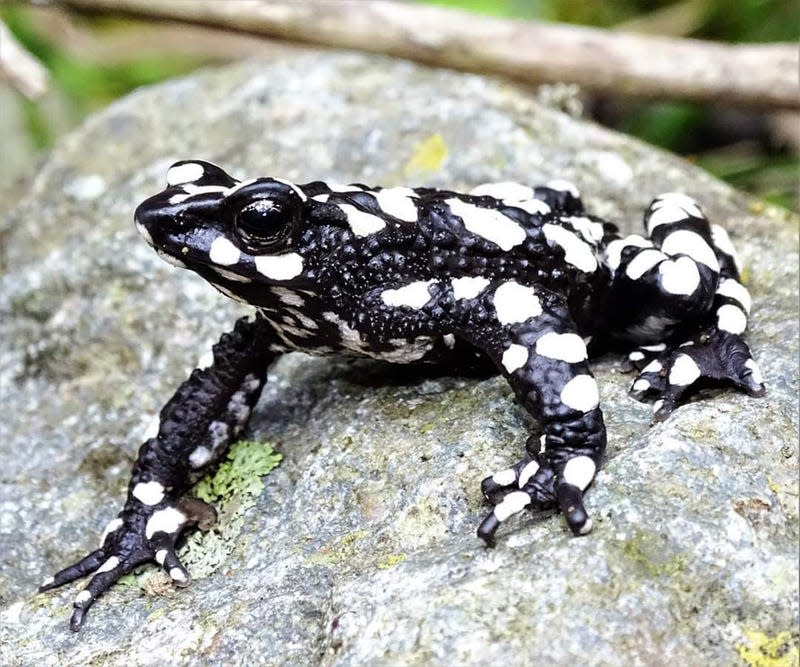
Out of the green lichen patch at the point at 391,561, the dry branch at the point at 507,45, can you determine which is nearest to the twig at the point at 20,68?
the dry branch at the point at 507,45

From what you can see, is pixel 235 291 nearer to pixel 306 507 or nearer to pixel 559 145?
pixel 306 507

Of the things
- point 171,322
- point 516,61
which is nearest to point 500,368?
point 171,322

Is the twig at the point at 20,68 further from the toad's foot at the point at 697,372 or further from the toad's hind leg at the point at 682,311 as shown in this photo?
the toad's foot at the point at 697,372

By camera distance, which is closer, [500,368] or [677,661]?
[677,661]

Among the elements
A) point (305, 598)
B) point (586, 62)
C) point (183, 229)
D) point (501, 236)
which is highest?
point (183, 229)

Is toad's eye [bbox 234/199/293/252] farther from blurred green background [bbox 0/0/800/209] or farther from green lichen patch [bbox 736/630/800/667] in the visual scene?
blurred green background [bbox 0/0/800/209]

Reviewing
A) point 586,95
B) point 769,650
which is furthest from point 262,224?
point 586,95

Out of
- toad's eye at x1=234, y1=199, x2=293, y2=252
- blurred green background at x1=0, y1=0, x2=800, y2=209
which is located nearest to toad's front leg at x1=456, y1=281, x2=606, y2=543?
toad's eye at x1=234, y1=199, x2=293, y2=252
